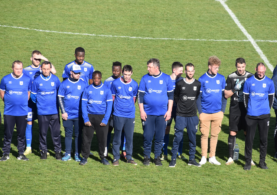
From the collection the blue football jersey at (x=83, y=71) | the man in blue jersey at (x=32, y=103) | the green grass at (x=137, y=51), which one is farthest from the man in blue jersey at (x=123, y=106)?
the man in blue jersey at (x=32, y=103)

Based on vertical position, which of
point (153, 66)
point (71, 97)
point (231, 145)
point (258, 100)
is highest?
point (153, 66)

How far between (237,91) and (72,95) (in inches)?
153

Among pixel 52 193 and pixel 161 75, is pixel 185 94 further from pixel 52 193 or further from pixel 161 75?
pixel 52 193

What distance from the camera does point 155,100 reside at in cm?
877

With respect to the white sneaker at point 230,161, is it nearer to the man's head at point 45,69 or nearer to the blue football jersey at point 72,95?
the blue football jersey at point 72,95

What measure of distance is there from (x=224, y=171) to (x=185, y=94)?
1.99 m

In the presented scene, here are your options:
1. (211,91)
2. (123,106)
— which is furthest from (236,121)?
(123,106)

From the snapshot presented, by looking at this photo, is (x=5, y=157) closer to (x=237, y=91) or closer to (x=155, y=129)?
(x=155, y=129)

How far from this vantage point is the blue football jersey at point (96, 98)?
877 cm

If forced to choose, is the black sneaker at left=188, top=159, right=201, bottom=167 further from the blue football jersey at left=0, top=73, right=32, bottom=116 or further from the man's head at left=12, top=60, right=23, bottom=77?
the man's head at left=12, top=60, right=23, bottom=77

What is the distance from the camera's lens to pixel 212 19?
81.2 ft

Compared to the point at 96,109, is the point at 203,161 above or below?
below

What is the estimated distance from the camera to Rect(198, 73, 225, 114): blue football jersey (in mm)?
8984

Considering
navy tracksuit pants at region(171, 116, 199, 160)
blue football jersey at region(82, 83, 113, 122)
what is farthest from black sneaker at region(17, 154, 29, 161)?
navy tracksuit pants at region(171, 116, 199, 160)
